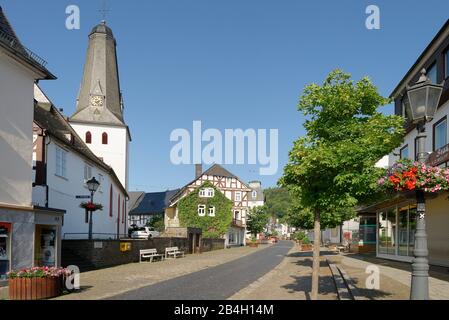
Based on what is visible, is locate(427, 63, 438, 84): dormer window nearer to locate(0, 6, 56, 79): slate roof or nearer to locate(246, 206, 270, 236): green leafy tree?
locate(0, 6, 56, 79): slate roof

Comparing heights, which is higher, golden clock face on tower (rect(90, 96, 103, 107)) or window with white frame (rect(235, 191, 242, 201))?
golden clock face on tower (rect(90, 96, 103, 107))

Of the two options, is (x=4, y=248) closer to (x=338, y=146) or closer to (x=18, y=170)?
(x=18, y=170)

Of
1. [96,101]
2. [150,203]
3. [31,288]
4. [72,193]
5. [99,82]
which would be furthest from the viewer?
[150,203]

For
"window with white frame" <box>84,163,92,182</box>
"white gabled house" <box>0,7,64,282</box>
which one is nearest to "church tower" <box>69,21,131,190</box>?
"window with white frame" <box>84,163,92,182</box>

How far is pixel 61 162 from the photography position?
2739 centimetres

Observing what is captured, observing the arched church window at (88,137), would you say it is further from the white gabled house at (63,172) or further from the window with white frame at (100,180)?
the window with white frame at (100,180)

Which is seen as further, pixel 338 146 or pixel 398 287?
pixel 398 287

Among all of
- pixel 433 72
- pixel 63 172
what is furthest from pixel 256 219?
pixel 433 72

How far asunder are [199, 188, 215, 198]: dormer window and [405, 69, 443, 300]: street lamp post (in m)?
51.6

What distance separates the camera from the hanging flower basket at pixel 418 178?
8.08 m

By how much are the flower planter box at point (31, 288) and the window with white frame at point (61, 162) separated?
46.3 feet

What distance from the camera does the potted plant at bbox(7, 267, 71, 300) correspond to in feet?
42.7

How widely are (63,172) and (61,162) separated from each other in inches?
31.4
